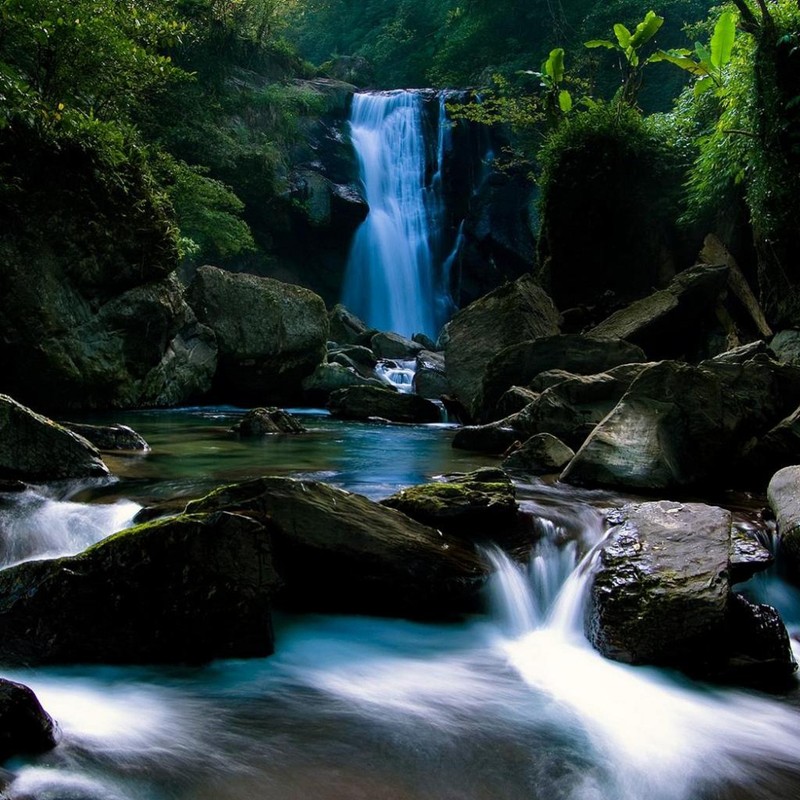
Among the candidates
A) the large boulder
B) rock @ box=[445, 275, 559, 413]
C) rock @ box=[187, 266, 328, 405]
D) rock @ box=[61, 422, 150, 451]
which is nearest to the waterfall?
rock @ box=[187, 266, 328, 405]

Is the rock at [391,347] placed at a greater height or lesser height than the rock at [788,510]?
Answer: greater

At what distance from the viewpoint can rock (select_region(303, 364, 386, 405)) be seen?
584 inches

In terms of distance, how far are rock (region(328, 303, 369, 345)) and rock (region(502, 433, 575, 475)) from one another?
14318 millimetres

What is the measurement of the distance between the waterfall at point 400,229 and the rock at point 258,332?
11.0 meters

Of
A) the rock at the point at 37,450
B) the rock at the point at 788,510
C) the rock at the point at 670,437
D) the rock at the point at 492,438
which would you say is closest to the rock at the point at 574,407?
the rock at the point at 492,438

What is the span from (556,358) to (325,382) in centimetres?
598

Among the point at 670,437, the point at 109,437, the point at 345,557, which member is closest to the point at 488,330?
the point at 670,437

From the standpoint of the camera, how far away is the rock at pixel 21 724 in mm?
2377

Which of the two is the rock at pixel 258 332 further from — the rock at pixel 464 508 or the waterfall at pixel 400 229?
the waterfall at pixel 400 229

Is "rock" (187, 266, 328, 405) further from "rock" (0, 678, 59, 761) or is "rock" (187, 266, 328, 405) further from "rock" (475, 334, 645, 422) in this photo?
"rock" (0, 678, 59, 761)

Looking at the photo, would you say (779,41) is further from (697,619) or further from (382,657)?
(382,657)

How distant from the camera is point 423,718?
315cm

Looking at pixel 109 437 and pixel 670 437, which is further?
pixel 109 437

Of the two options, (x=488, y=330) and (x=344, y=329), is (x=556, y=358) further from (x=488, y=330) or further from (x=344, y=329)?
(x=344, y=329)
